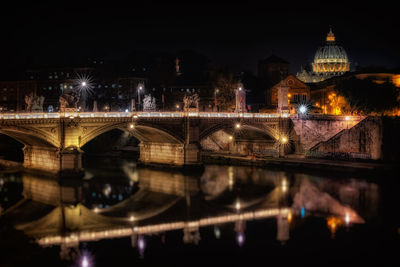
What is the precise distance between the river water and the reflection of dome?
84.9 meters

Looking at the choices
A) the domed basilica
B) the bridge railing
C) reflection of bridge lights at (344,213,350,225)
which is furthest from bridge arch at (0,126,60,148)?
the domed basilica

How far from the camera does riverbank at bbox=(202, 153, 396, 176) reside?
4803cm

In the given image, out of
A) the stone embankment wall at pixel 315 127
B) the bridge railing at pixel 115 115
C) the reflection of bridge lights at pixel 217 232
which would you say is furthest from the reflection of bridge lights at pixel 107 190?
the stone embankment wall at pixel 315 127

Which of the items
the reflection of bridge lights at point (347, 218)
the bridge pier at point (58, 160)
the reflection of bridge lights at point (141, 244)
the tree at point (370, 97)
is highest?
the tree at point (370, 97)

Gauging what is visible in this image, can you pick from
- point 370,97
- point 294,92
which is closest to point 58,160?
point 370,97

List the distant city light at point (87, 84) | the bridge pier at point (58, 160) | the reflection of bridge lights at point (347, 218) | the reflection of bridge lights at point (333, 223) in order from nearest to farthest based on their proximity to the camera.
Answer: the reflection of bridge lights at point (333, 223) → the reflection of bridge lights at point (347, 218) → the bridge pier at point (58, 160) → the distant city light at point (87, 84)

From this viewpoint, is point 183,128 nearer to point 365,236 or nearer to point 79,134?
point 79,134

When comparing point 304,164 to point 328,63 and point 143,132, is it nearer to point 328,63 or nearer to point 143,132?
point 143,132

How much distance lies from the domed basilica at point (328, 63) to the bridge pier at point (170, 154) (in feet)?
256

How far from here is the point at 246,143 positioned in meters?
67.1

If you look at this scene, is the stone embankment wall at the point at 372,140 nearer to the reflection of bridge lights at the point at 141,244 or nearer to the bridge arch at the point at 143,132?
the bridge arch at the point at 143,132

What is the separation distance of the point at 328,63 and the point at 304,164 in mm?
83114

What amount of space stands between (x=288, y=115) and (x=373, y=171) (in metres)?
16.5

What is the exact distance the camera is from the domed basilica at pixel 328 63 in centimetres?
12825
